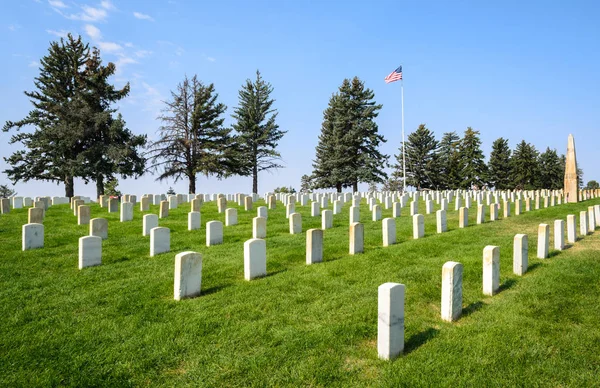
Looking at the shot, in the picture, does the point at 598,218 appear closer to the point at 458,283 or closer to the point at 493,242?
the point at 493,242

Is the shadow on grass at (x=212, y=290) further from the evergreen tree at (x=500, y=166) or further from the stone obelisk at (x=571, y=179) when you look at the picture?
the evergreen tree at (x=500, y=166)

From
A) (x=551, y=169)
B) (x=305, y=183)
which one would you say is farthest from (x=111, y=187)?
(x=551, y=169)

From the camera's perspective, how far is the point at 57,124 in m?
33.4

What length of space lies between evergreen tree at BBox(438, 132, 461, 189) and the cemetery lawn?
45428 mm

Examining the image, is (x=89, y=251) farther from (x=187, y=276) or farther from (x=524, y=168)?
(x=524, y=168)

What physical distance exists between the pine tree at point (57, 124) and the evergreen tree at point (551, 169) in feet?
222

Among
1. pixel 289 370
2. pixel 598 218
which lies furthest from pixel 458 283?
pixel 598 218

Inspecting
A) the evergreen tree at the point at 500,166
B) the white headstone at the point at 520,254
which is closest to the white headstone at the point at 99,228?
the white headstone at the point at 520,254

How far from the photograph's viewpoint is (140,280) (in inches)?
279

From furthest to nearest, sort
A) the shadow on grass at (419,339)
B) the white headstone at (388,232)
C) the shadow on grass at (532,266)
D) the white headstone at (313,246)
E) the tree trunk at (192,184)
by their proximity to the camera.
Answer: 1. the tree trunk at (192,184)
2. the white headstone at (388,232)
3. the white headstone at (313,246)
4. the shadow on grass at (532,266)
5. the shadow on grass at (419,339)

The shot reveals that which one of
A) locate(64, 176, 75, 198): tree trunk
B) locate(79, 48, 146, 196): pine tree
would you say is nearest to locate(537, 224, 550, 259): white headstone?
locate(79, 48, 146, 196): pine tree

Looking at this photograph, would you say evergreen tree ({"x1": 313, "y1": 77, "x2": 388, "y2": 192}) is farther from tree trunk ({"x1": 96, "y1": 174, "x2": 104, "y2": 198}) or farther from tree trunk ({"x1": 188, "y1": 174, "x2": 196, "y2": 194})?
tree trunk ({"x1": 96, "y1": 174, "x2": 104, "y2": 198})

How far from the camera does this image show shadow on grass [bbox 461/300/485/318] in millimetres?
5782

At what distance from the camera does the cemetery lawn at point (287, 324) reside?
13.5 ft
